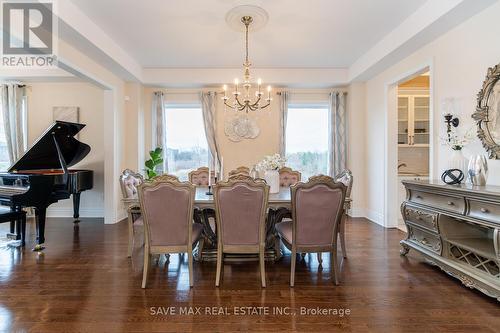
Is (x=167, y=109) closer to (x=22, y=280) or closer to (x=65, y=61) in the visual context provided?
(x=65, y=61)

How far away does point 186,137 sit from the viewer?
607cm

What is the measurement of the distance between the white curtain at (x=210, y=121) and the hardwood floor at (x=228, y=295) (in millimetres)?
2722

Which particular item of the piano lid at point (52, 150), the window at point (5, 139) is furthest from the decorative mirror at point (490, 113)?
the window at point (5, 139)

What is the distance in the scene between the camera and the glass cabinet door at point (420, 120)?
534 cm

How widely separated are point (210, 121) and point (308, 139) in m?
2.23

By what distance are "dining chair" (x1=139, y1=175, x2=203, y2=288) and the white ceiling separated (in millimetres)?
2218

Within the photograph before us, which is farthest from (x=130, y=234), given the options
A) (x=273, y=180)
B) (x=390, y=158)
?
(x=390, y=158)

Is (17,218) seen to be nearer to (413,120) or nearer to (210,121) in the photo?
(210,121)

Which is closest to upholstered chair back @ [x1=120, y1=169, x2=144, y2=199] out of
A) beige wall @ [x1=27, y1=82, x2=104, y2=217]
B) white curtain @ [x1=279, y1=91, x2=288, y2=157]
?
beige wall @ [x1=27, y1=82, x2=104, y2=217]

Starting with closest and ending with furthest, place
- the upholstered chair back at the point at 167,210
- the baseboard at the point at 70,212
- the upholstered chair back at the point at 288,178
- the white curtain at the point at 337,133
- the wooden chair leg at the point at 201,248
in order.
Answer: the upholstered chair back at the point at 167,210
the wooden chair leg at the point at 201,248
the upholstered chair back at the point at 288,178
the baseboard at the point at 70,212
the white curtain at the point at 337,133

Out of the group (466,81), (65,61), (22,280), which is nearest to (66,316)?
(22,280)

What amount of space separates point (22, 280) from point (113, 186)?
2.58 m

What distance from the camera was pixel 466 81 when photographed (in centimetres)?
310

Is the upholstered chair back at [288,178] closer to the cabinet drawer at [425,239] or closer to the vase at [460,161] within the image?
the cabinet drawer at [425,239]
